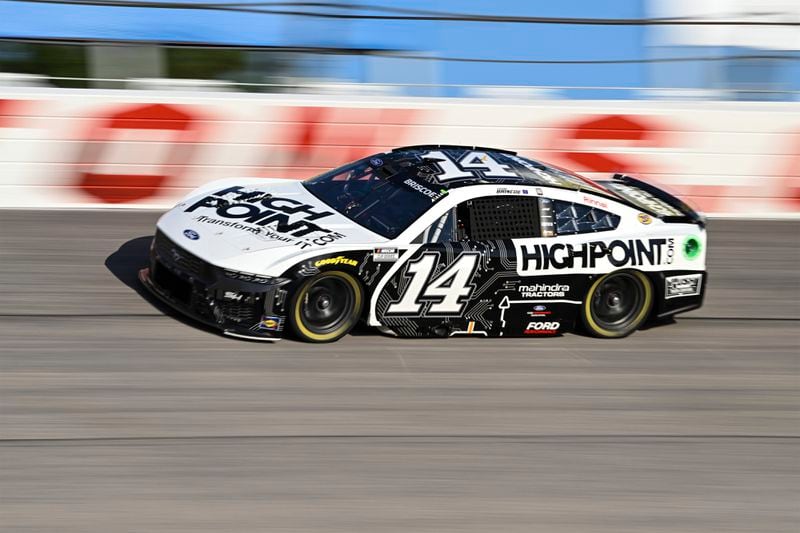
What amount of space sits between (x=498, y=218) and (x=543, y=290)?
65 centimetres

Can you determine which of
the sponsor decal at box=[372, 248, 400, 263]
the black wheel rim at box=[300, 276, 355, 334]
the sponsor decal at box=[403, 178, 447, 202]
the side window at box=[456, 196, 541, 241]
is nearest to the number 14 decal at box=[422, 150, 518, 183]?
the sponsor decal at box=[403, 178, 447, 202]

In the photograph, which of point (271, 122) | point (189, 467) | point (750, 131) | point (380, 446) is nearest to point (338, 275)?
point (380, 446)

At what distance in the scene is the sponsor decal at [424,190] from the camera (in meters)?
7.61

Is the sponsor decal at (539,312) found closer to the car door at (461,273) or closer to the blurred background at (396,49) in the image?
the car door at (461,273)

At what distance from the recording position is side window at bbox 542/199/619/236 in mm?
7844

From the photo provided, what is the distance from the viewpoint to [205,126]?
11.2 meters

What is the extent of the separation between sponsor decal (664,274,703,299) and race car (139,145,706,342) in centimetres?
1

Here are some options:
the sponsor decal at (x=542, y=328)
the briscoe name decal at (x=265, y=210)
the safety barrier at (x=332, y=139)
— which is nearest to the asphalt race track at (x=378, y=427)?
the sponsor decal at (x=542, y=328)

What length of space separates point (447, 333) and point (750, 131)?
21.3ft

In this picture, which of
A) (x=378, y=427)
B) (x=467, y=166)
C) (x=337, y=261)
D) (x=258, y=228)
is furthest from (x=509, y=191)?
(x=378, y=427)

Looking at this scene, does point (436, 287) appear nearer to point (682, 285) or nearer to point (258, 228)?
point (258, 228)

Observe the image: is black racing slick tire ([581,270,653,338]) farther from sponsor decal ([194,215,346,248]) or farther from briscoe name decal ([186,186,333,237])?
briscoe name decal ([186,186,333,237])

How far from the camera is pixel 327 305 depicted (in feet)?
23.9

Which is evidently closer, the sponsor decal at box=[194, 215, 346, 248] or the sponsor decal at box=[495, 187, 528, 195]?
the sponsor decal at box=[194, 215, 346, 248]
